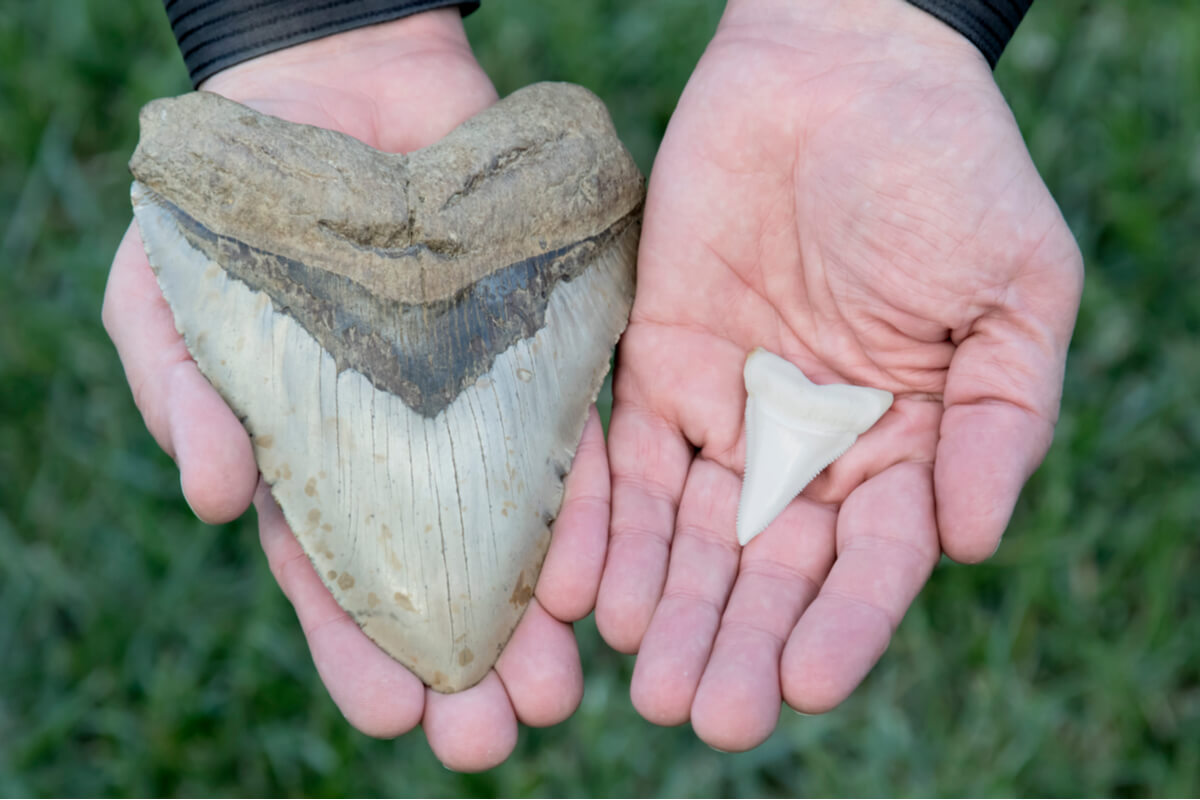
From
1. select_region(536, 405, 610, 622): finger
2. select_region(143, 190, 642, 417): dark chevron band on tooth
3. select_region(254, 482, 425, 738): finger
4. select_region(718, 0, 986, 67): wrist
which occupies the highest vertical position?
select_region(718, 0, 986, 67): wrist

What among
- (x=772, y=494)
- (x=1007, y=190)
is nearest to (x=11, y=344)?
(x=772, y=494)

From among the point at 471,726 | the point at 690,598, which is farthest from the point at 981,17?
the point at 471,726

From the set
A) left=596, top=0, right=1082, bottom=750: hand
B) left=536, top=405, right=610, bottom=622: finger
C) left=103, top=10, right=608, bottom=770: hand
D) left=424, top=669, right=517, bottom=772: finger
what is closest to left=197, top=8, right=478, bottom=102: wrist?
left=103, top=10, right=608, bottom=770: hand

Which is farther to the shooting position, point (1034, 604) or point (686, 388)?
point (1034, 604)

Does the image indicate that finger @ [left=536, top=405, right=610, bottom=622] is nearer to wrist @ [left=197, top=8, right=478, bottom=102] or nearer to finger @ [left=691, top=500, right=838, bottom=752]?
finger @ [left=691, top=500, right=838, bottom=752]

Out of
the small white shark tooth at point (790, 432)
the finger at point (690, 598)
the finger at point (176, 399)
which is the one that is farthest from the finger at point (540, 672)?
the finger at point (176, 399)

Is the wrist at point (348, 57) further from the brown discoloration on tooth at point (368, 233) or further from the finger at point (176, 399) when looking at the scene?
the finger at point (176, 399)

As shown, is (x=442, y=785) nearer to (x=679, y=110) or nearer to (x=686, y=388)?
(x=686, y=388)
